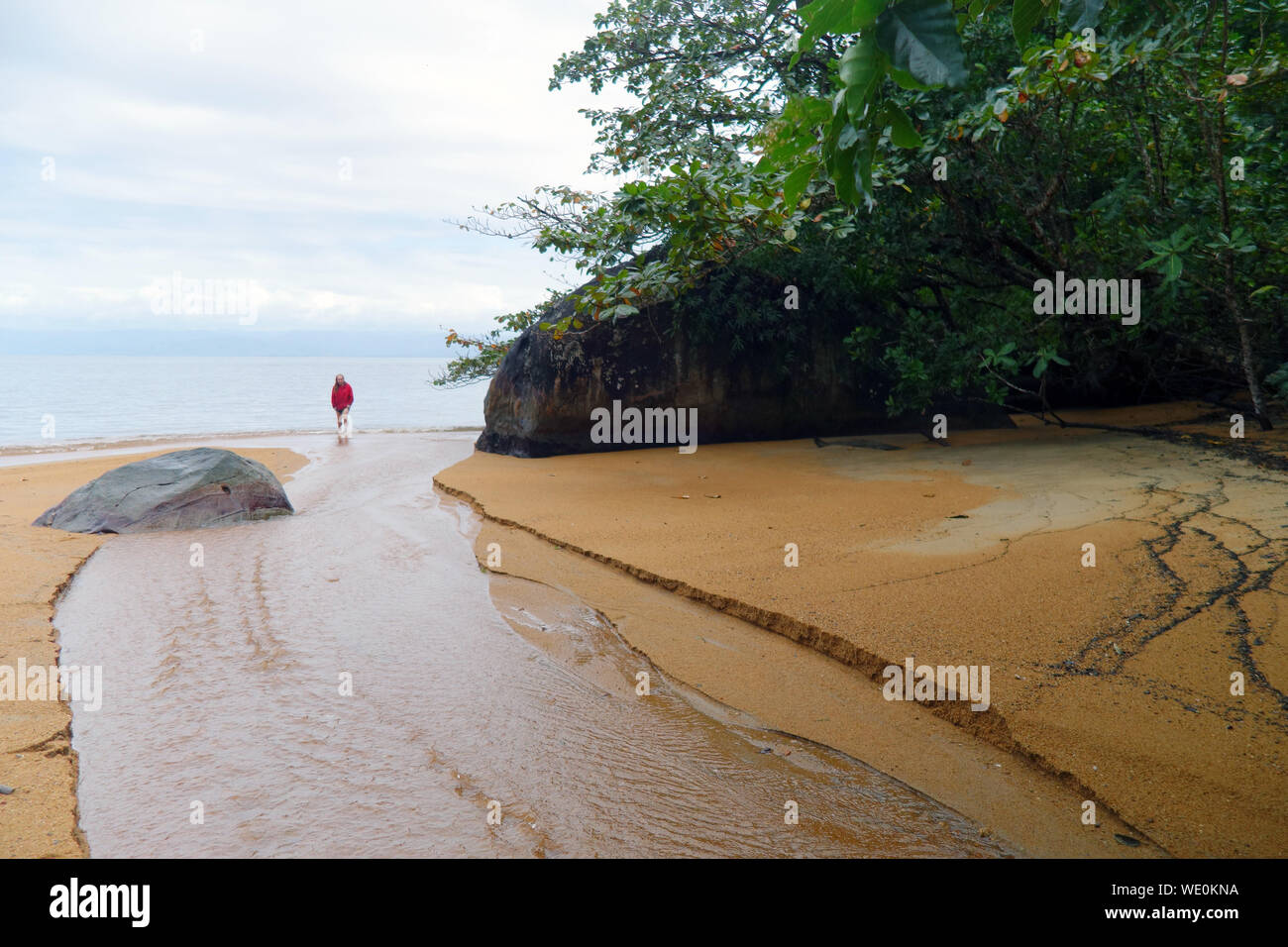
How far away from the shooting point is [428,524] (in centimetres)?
651

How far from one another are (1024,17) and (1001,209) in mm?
6870

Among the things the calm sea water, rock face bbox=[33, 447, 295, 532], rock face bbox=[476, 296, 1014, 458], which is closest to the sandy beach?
rock face bbox=[33, 447, 295, 532]

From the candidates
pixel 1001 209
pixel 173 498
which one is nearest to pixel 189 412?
pixel 173 498

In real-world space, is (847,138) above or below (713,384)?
above

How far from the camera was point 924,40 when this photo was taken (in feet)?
5.48

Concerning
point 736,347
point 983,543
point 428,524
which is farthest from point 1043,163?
point 428,524

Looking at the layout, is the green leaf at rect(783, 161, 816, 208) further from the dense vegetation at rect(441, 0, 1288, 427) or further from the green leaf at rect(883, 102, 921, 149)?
the dense vegetation at rect(441, 0, 1288, 427)

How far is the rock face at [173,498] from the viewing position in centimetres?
646

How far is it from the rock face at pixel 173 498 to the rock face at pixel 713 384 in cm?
382

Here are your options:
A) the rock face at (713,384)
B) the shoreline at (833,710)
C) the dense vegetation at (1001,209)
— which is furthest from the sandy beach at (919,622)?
the rock face at (713,384)

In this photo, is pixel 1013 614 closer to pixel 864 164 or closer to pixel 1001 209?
pixel 864 164

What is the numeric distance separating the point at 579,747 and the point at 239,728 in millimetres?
1248

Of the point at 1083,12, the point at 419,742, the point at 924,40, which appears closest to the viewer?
the point at 924,40
